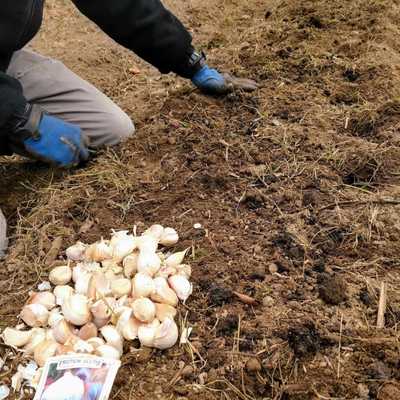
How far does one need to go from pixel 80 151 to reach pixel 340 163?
3.36 feet

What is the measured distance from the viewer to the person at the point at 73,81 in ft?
6.52

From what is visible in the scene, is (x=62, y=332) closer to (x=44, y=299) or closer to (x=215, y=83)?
(x=44, y=299)

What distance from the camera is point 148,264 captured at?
164 cm

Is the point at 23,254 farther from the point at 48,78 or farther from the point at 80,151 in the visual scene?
the point at 48,78

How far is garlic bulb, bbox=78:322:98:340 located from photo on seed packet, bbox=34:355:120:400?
9cm

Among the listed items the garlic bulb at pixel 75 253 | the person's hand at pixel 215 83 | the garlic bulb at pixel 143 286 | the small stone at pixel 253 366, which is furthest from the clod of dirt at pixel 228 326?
the person's hand at pixel 215 83

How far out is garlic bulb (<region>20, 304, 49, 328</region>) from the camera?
1607 millimetres

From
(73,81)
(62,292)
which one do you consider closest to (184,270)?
(62,292)

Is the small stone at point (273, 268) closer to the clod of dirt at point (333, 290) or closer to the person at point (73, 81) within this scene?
the clod of dirt at point (333, 290)

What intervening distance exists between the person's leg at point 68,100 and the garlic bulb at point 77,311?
0.96 meters

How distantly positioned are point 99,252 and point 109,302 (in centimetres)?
21

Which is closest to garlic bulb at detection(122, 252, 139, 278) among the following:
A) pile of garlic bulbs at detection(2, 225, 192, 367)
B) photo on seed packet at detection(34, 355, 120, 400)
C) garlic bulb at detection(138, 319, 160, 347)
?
pile of garlic bulbs at detection(2, 225, 192, 367)

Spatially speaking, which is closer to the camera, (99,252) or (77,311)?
(77,311)

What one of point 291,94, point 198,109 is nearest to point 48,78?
point 198,109
